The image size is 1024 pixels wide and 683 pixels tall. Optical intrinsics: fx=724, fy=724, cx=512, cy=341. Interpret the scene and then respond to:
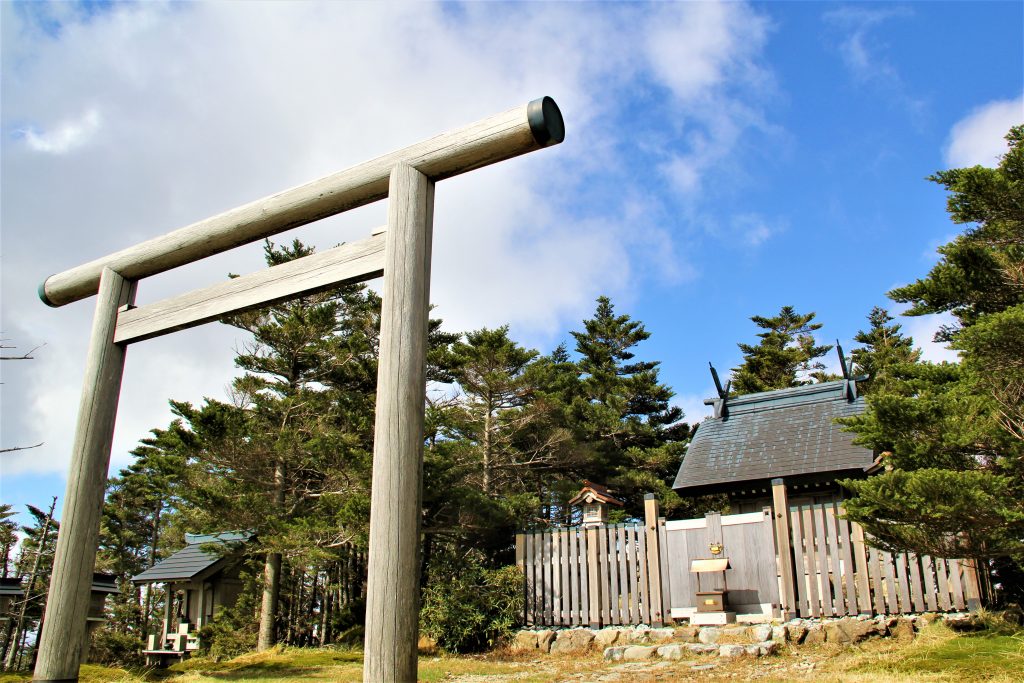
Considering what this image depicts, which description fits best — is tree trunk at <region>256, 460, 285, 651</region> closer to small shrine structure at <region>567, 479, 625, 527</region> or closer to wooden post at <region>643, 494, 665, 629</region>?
small shrine structure at <region>567, 479, 625, 527</region>

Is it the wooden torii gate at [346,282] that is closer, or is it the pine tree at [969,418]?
the wooden torii gate at [346,282]

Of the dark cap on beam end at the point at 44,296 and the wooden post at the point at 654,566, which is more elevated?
the dark cap on beam end at the point at 44,296

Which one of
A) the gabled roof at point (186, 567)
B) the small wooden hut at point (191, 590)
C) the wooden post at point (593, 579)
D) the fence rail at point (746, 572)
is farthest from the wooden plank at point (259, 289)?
the small wooden hut at point (191, 590)

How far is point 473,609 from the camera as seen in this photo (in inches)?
440

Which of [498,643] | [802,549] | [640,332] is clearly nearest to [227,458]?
[498,643]

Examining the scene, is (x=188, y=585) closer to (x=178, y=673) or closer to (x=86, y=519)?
(x=178, y=673)

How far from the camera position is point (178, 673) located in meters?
9.87

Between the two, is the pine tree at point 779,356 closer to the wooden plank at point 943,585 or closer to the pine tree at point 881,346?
the pine tree at point 881,346

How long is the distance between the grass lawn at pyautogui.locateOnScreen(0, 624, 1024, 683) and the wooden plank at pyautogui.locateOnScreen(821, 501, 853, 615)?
840 millimetres

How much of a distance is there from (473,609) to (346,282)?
8.52 metres

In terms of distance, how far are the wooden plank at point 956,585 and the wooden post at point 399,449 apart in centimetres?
853

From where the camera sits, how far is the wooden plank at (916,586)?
921cm

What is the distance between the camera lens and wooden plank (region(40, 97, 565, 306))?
3.45 meters

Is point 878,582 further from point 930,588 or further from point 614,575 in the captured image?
point 614,575
